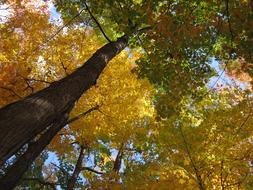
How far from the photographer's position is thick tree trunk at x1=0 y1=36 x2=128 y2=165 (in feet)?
11.3

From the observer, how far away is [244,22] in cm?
579

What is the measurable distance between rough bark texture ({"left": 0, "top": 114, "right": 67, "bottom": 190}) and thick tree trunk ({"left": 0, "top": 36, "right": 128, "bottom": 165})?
260cm

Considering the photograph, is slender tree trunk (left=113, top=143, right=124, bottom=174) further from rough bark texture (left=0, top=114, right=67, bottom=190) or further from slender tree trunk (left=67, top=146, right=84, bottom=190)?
rough bark texture (left=0, top=114, right=67, bottom=190)

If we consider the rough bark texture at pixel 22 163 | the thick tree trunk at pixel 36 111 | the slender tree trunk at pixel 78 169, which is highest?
the slender tree trunk at pixel 78 169

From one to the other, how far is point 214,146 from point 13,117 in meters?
6.29

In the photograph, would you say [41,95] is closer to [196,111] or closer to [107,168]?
[196,111]

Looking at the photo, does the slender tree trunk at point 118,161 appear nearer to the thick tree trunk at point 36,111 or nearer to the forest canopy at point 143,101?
the forest canopy at point 143,101

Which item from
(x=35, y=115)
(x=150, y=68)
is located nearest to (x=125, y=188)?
(x=150, y=68)

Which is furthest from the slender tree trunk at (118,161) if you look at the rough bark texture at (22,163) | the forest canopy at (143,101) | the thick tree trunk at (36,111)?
the thick tree trunk at (36,111)

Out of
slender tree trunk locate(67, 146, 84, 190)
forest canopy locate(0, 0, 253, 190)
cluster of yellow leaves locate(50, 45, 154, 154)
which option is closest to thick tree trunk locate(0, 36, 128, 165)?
forest canopy locate(0, 0, 253, 190)

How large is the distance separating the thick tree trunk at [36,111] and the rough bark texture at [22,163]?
2.60 metres

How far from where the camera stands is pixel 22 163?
736 cm

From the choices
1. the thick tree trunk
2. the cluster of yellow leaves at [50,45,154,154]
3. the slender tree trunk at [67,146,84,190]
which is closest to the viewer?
the thick tree trunk

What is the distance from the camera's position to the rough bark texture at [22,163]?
6848 mm
